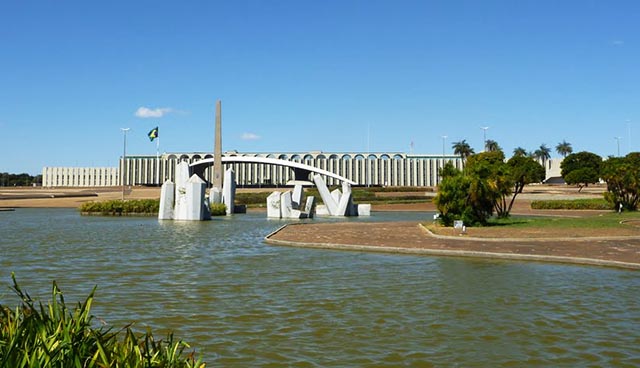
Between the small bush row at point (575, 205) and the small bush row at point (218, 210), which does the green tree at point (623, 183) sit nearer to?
the small bush row at point (575, 205)

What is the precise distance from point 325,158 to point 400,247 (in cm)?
14824

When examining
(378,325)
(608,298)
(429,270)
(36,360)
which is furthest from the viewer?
(429,270)

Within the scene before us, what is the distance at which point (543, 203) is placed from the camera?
5391cm

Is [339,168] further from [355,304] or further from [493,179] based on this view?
[355,304]

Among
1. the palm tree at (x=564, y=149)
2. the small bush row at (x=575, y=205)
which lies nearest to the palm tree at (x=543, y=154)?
the palm tree at (x=564, y=149)

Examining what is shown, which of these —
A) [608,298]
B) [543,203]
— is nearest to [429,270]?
[608,298]

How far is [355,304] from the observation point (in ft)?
37.7

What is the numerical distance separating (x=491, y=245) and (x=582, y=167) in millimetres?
95648

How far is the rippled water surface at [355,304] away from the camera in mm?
8211

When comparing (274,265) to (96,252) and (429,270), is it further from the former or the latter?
(96,252)

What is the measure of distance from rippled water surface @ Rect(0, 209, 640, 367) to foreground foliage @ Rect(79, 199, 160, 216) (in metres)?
28.9

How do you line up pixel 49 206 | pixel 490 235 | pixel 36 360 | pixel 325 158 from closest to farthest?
pixel 36 360 < pixel 490 235 < pixel 49 206 < pixel 325 158

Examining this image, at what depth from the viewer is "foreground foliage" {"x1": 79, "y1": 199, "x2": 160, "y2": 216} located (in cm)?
4875

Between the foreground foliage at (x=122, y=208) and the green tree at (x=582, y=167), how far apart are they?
74.7 meters
